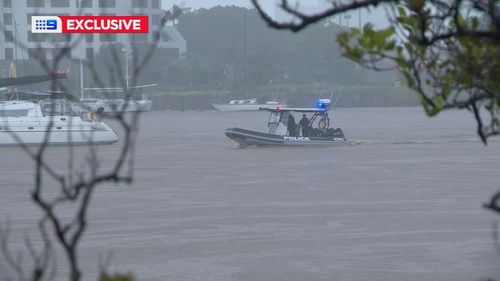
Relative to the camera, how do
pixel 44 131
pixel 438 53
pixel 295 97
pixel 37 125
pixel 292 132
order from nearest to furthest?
1. pixel 438 53
2. pixel 44 131
3. pixel 37 125
4. pixel 292 132
5. pixel 295 97

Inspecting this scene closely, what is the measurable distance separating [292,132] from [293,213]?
58.7 ft

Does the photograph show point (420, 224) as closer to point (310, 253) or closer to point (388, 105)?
point (310, 253)

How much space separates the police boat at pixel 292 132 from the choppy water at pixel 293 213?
1.45ft

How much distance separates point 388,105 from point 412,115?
12.8 meters

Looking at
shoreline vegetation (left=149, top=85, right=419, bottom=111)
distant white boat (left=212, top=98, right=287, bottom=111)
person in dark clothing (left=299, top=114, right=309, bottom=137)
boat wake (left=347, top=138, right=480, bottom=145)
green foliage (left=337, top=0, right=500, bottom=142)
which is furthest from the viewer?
shoreline vegetation (left=149, top=85, right=419, bottom=111)

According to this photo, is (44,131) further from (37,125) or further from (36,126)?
(37,125)

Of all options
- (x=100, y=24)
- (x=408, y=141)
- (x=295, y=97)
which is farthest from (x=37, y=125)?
(x=295, y=97)

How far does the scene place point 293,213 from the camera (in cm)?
1939

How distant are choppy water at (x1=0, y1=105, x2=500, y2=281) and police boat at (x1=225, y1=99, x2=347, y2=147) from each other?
44 cm

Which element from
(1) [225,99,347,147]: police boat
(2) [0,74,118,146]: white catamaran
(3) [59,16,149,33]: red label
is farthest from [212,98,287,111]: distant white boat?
(3) [59,16,149,33]: red label

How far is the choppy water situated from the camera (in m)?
14.2

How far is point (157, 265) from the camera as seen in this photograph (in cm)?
1425

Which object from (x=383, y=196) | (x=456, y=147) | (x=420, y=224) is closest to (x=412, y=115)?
(x=456, y=147)

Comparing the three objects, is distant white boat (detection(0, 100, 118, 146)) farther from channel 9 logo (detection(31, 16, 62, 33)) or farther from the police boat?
channel 9 logo (detection(31, 16, 62, 33))
